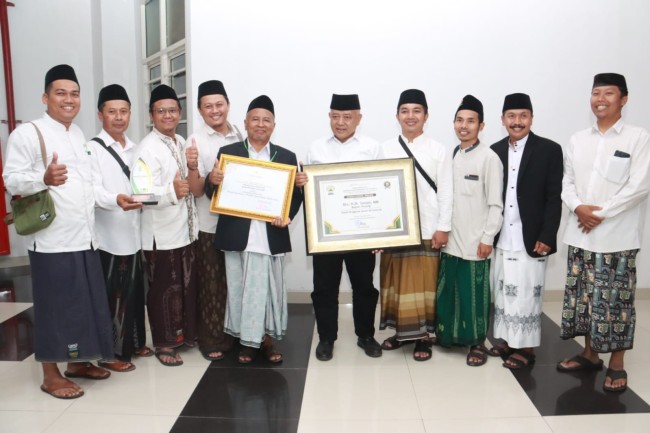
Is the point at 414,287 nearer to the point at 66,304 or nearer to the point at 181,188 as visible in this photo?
the point at 181,188

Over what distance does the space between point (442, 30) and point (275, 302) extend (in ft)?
8.70

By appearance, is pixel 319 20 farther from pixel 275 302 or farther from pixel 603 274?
pixel 603 274

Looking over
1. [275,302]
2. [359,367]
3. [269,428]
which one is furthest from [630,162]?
Result: [269,428]

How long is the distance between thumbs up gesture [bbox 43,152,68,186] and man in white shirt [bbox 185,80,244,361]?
31.3 inches

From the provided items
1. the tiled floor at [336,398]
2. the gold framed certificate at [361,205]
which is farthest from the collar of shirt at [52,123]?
the tiled floor at [336,398]

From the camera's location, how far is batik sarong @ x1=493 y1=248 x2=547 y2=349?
2977 millimetres

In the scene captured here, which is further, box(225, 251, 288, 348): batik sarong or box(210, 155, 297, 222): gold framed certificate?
box(225, 251, 288, 348): batik sarong

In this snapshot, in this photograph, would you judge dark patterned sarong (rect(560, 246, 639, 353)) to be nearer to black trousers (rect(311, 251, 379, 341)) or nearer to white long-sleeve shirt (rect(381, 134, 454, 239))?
white long-sleeve shirt (rect(381, 134, 454, 239))

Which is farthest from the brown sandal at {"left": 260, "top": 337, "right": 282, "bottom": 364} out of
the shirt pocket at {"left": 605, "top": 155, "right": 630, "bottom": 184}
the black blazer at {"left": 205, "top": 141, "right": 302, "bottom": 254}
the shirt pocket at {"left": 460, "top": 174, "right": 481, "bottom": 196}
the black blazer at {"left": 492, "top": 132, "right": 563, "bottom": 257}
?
the shirt pocket at {"left": 605, "top": 155, "right": 630, "bottom": 184}

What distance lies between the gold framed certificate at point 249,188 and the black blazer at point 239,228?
80mm

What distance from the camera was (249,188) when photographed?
2.92m

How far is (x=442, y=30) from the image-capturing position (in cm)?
422

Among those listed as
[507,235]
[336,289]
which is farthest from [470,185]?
[336,289]

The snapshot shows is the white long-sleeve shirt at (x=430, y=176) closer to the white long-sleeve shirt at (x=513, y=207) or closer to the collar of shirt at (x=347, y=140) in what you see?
the collar of shirt at (x=347, y=140)
